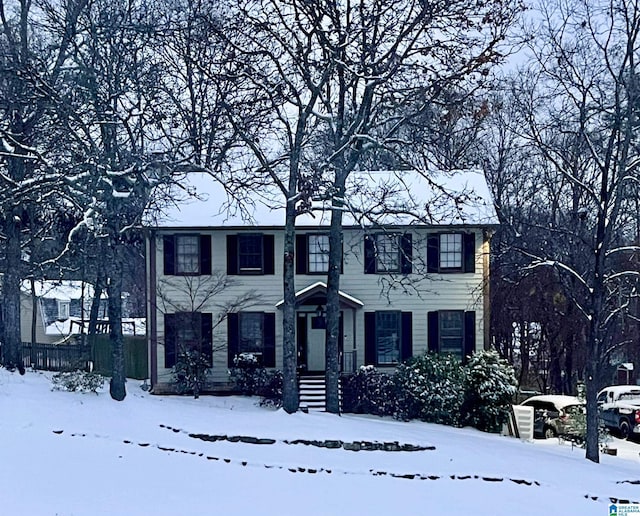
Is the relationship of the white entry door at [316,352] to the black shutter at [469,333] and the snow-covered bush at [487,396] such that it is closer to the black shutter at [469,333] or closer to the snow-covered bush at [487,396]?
the black shutter at [469,333]

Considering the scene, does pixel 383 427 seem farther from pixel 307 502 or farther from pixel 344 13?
pixel 344 13

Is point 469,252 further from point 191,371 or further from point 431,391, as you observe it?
point 191,371

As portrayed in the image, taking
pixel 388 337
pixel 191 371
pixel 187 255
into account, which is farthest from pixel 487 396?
pixel 187 255

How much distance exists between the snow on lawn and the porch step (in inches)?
96.1

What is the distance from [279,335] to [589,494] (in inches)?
483

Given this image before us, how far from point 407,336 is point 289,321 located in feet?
18.5

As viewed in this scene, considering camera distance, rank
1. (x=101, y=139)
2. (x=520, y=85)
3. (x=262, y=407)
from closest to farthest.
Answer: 1. (x=520, y=85)
2. (x=101, y=139)
3. (x=262, y=407)

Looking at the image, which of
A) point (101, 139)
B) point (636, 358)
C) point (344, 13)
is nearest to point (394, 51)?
point (344, 13)

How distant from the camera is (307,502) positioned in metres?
12.4

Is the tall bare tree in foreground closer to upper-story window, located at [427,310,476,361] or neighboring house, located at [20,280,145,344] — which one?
upper-story window, located at [427,310,476,361]

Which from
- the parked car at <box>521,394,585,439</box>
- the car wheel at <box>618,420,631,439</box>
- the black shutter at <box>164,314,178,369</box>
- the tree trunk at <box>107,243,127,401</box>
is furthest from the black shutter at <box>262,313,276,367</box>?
the car wheel at <box>618,420,631,439</box>

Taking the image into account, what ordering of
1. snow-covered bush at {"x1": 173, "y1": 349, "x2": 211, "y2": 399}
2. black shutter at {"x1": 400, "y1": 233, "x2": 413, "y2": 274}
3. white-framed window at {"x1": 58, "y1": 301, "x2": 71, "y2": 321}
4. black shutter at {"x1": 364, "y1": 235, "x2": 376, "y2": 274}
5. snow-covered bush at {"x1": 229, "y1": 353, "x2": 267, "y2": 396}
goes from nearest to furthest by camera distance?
snow-covered bush at {"x1": 229, "y1": 353, "x2": 267, "y2": 396} → snow-covered bush at {"x1": 173, "y1": 349, "x2": 211, "y2": 399} → black shutter at {"x1": 400, "y1": 233, "x2": 413, "y2": 274} → black shutter at {"x1": 364, "y1": 235, "x2": 376, "y2": 274} → white-framed window at {"x1": 58, "y1": 301, "x2": 71, "y2": 321}

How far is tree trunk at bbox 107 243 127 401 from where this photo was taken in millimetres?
19625

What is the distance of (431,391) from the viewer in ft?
70.6
